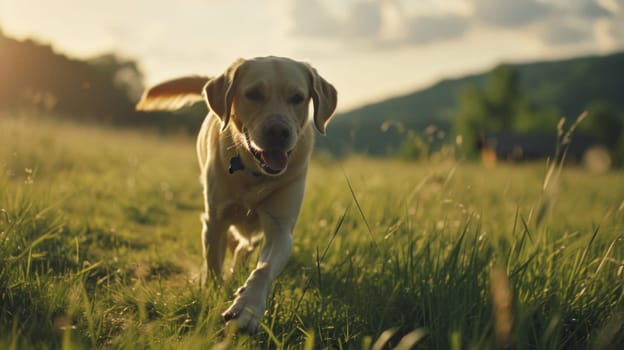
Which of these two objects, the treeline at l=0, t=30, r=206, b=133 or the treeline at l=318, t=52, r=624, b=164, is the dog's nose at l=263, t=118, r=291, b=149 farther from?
the treeline at l=0, t=30, r=206, b=133

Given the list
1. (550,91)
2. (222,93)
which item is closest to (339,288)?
(222,93)

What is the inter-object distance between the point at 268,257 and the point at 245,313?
1.72 feet

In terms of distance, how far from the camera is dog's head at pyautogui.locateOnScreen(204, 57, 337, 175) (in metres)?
3.10

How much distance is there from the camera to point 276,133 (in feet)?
10.00

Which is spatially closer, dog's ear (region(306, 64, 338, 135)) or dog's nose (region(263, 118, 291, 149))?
dog's nose (region(263, 118, 291, 149))

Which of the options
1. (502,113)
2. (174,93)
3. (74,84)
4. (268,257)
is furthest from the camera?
(502,113)

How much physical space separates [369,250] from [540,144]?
47.6 meters

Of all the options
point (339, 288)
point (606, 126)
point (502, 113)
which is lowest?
point (606, 126)

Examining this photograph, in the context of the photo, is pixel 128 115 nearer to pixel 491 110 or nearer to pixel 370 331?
pixel 370 331

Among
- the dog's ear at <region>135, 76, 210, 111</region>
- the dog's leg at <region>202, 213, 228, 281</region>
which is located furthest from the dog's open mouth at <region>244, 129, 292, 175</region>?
the dog's ear at <region>135, 76, 210, 111</region>

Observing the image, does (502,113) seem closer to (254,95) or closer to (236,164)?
(254,95)

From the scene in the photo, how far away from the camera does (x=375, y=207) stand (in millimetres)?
4992

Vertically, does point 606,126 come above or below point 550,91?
above

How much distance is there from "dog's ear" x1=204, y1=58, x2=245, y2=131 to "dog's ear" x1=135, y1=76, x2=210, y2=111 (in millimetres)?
1108
